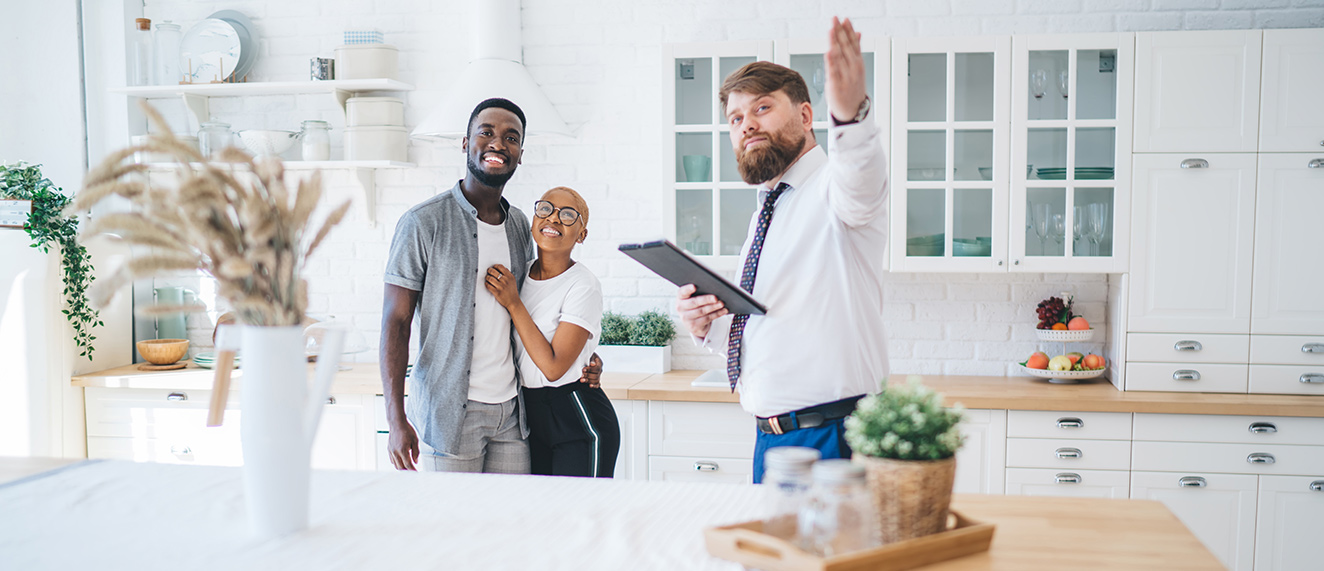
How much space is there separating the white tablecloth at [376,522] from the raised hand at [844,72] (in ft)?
2.00

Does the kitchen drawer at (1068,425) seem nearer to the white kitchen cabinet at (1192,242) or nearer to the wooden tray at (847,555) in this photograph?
the white kitchen cabinet at (1192,242)

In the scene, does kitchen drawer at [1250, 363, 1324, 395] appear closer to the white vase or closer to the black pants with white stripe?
the white vase

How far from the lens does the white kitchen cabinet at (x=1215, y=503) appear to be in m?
2.72

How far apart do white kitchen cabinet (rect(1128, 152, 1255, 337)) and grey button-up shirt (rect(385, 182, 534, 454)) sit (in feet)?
6.98

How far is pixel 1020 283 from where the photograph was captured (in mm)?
3260

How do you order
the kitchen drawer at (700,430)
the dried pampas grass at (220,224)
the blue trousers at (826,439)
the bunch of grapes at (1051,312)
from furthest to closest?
1. the bunch of grapes at (1051,312)
2. the kitchen drawer at (700,430)
3. the blue trousers at (826,439)
4. the dried pampas grass at (220,224)

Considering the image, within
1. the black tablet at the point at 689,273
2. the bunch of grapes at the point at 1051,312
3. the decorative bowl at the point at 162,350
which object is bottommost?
the decorative bowl at the point at 162,350

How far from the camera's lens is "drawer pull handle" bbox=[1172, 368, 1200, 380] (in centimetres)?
286

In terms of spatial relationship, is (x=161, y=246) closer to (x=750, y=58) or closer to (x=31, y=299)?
(x=750, y=58)

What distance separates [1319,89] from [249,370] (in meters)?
3.16

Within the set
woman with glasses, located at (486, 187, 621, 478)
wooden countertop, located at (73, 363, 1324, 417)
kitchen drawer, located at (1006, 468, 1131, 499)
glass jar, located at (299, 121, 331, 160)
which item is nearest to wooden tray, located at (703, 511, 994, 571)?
woman with glasses, located at (486, 187, 621, 478)

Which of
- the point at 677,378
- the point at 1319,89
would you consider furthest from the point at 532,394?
the point at 1319,89

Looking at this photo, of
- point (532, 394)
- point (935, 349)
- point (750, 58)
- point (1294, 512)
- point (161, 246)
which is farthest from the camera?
point (935, 349)

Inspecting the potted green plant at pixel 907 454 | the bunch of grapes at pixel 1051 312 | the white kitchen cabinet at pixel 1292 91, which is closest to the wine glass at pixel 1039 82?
the white kitchen cabinet at pixel 1292 91
